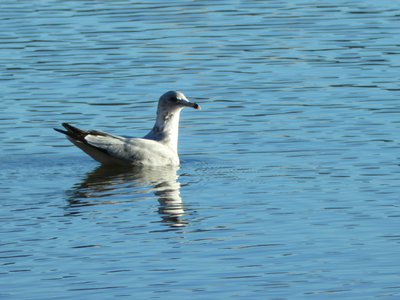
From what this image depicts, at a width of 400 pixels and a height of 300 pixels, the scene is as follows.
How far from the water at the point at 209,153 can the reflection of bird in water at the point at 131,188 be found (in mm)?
40

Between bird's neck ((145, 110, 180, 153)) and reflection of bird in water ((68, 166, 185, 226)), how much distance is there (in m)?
0.73

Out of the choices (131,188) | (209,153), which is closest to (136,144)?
(209,153)

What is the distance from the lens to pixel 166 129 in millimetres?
20062

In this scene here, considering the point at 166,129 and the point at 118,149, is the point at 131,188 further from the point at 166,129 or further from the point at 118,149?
the point at 166,129

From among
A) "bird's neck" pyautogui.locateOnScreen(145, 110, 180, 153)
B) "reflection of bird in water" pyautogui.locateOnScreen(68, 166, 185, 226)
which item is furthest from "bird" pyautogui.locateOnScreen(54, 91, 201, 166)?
"reflection of bird in water" pyautogui.locateOnScreen(68, 166, 185, 226)

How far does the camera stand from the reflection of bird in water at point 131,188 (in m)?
16.4

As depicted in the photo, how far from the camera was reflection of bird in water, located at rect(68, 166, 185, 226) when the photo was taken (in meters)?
16.4

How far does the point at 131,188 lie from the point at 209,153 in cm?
220

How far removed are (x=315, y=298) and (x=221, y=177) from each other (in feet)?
19.0

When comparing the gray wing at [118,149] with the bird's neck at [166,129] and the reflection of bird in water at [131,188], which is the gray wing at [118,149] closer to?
the reflection of bird in water at [131,188]

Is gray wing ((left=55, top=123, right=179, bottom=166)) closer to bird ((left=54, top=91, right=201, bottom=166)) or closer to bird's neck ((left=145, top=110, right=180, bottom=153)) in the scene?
bird ((left=54, top=91, right=201, bottom=166))

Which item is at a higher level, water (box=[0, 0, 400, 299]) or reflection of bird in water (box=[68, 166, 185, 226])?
water (box=[0, 0, 400, 299])

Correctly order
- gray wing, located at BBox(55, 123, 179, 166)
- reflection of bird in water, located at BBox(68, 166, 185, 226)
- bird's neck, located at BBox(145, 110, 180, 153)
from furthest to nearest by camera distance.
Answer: bird's neck, located at BBox(145, 110, 180, 153)
gray wing, located at BBox(55, 123, 179, 166)
reflection of bird in water, located at BBox(68, 166, 185, 226)

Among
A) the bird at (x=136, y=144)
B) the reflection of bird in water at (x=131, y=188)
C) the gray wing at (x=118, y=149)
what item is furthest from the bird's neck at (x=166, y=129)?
the reflection of bird in water at (x=131, y=188)
